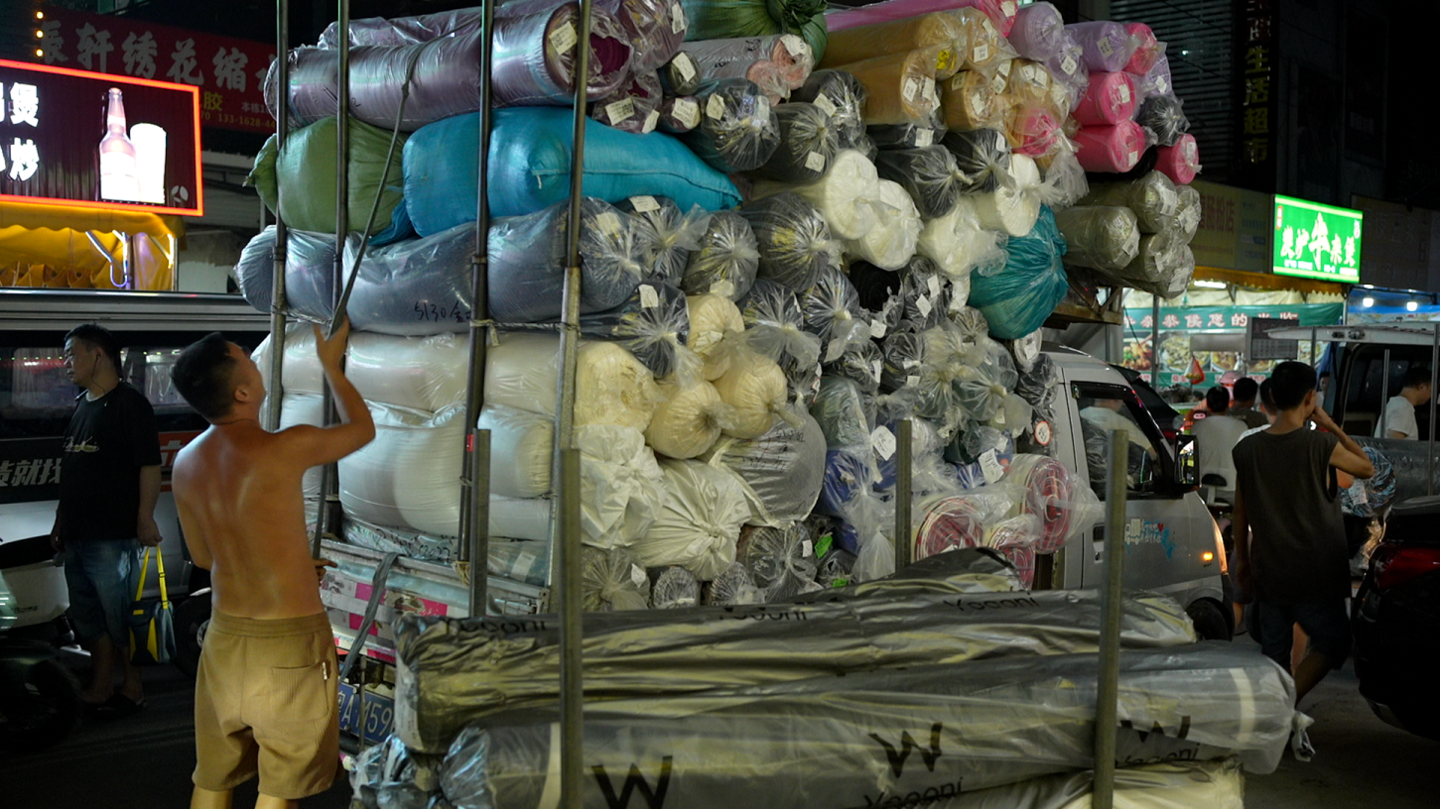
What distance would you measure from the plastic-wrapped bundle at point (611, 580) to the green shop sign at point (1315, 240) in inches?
681

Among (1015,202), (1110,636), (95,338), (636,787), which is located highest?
(1015,202)

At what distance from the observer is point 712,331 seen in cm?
389

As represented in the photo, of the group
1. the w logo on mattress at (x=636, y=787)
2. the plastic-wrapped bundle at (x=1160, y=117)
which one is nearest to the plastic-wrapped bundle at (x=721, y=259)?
the w logo on mattress at (x=636, y=787)

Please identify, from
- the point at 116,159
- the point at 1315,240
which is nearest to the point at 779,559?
the point at 116,159

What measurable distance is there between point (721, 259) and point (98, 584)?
4.16m

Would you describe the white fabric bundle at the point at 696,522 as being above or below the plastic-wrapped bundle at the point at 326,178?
below

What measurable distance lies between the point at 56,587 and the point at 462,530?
147 inches

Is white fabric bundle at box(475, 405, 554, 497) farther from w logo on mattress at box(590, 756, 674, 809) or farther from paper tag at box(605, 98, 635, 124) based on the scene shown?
w logo on mattress at box(590, 756, 674, 809)

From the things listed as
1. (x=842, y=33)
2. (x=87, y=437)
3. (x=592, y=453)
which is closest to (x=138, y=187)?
(x=87, y=437)

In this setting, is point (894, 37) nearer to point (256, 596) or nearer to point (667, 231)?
point (667, 231)

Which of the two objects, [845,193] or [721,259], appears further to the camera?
[845,193]

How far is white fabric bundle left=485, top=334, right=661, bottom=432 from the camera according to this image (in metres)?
3.61

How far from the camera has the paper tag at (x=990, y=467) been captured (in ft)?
16.5

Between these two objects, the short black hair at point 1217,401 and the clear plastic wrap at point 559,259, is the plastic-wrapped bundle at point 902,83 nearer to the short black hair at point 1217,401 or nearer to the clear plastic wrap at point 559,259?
the clear plastic wrap at point 559,259
